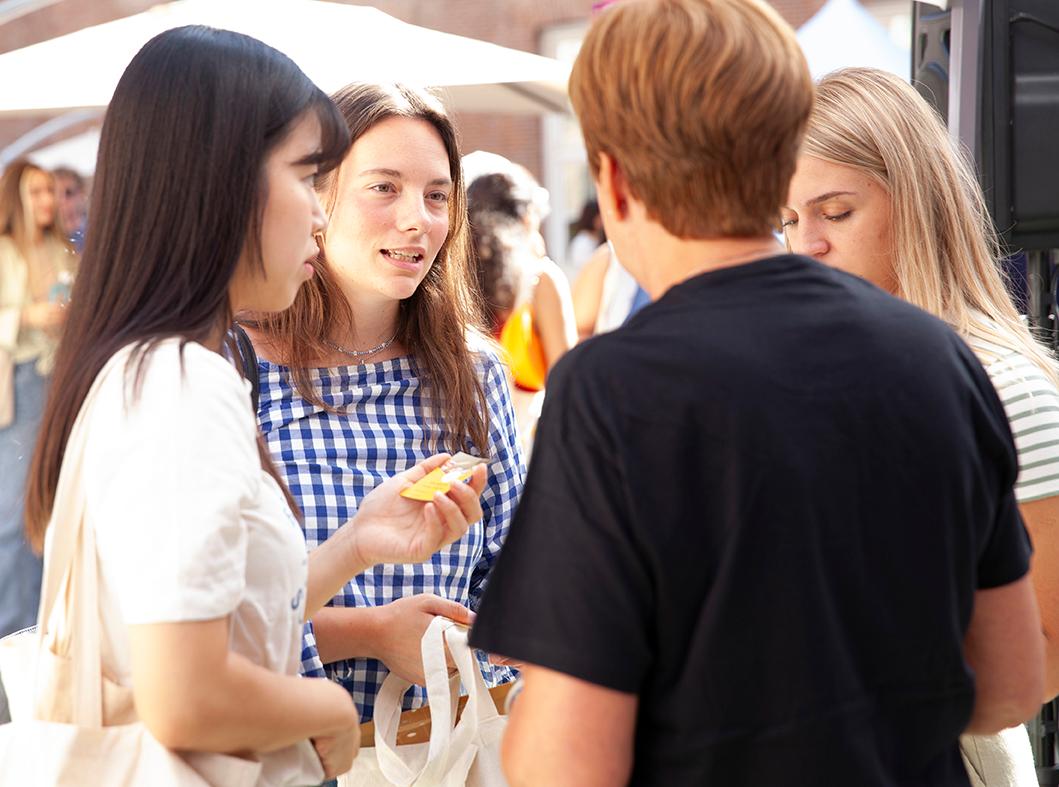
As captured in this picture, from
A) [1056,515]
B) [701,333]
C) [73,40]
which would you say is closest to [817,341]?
[701,333]

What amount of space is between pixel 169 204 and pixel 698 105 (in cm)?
66

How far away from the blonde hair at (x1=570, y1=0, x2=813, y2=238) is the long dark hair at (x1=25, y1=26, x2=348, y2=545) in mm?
448

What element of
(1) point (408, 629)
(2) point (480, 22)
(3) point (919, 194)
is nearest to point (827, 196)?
(3) point (919, 194)

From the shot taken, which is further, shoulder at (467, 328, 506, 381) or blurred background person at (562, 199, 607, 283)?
blurred background person at (562, 199, 607, 283)

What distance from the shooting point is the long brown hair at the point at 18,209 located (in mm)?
5203

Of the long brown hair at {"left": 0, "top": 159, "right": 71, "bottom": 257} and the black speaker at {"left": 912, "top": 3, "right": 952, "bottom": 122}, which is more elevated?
the black speaker at {"left": 912, "top": 3, "right": 952, "bottom": 122}

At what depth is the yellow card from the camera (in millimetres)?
1802

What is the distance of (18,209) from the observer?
525 centimetres

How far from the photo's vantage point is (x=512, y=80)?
478cm

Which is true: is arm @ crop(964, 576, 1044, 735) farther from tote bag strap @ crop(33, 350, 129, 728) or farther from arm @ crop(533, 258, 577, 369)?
arm @ crop(533, 258, 577, 369)

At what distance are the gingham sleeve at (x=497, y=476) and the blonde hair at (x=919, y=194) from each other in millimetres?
759

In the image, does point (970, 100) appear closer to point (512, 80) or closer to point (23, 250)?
point (512, 80)

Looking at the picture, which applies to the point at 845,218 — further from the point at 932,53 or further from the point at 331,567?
the point at 932,53

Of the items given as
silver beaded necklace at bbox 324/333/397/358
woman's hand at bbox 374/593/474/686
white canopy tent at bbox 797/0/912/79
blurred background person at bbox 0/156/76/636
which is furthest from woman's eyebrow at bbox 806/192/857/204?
white canopy tent at bbox 797/0/912/79
